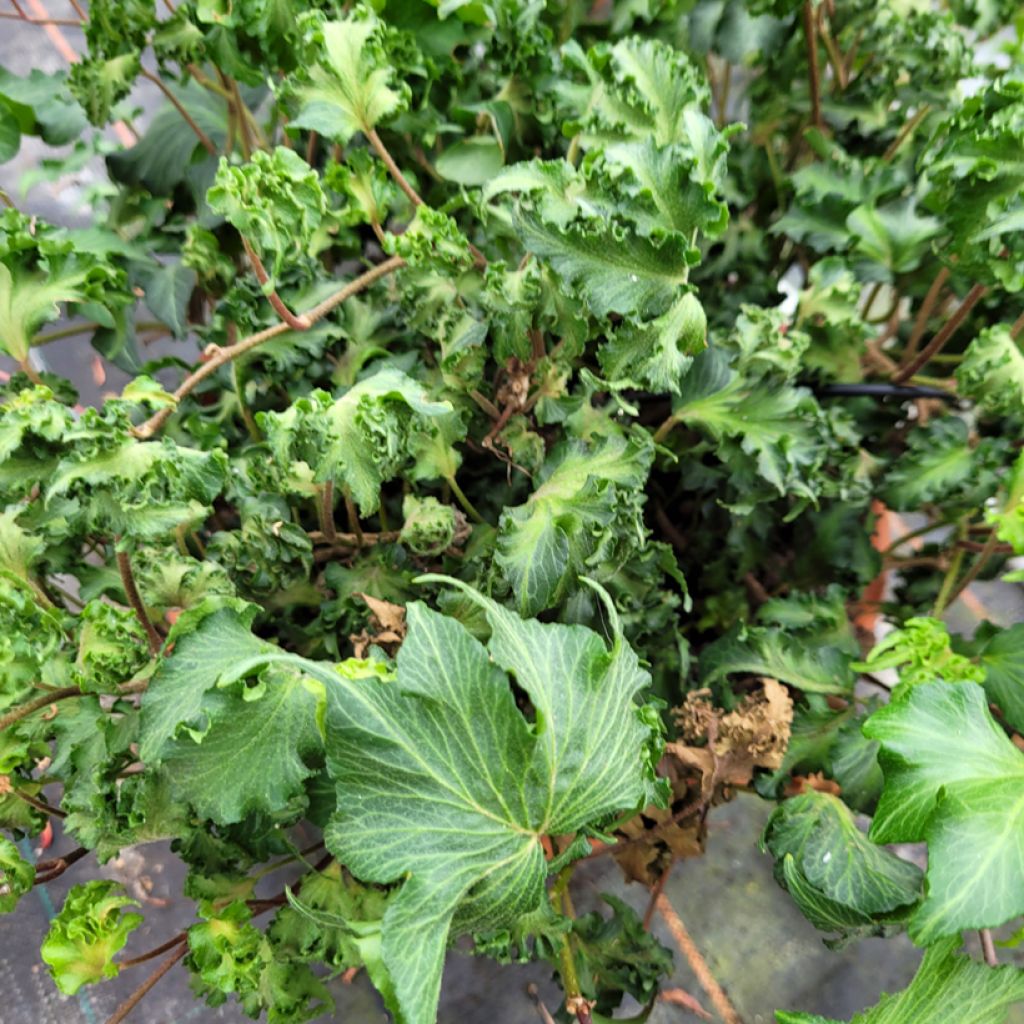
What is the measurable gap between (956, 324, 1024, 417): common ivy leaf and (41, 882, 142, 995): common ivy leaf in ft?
2.57

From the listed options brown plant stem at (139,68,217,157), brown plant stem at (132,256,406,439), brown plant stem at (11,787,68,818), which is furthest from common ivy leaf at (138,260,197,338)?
brown plant stem at (11,787,68,818)

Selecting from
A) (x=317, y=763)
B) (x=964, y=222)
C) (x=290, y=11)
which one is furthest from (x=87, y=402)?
(x=964, y=222)

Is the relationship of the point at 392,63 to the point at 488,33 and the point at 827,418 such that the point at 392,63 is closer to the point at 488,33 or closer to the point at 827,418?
the point at 488,33

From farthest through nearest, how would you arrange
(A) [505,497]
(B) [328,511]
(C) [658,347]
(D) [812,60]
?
1. (D) [812,60]
2. (A) [505,497]
3. (B) [328,511]
4. (C) [658,347]

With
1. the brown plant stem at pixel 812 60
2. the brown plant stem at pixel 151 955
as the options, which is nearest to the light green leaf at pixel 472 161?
the brown plant stem at pixel 812 60

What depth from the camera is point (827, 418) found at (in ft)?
2.70

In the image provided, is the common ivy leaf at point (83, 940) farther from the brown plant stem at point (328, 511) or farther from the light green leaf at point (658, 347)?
the light green leaf at point (658, 347)

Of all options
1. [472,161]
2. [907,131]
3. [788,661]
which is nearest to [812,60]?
[907,131]

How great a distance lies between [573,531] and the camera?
0.62 m

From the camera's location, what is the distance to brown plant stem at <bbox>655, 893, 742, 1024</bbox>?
875 mm

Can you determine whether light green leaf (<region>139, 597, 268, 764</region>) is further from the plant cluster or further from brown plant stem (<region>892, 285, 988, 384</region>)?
brown plant stem (<region>892, 285, 988, 384</region>)

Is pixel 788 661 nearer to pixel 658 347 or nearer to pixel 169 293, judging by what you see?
pixel 658 347

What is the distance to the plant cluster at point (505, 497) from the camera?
528 millimetres

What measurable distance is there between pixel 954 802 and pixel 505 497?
0.44m
